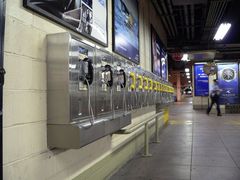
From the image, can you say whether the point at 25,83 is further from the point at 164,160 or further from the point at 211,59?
the point at 211,59

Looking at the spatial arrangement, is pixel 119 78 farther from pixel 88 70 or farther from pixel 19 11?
pixel 19 11

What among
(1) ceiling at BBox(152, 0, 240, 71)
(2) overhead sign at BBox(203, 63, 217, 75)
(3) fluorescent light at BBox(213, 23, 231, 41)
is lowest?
(2) overhead sign at BBox(203, 63, 217, 75)

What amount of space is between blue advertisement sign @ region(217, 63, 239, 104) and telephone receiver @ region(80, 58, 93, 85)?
13.1 meters

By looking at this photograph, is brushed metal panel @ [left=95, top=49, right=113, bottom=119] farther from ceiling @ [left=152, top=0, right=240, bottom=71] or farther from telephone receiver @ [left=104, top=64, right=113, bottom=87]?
ceiling @ [left=152, top=0, right=240, bottom=71]

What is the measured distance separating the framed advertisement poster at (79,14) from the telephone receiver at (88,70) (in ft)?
1.22

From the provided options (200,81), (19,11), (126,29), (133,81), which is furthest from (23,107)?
(200,81)

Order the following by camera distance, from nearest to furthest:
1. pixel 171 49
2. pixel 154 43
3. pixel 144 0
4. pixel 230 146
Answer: pixel 230 146 → pixel 144 0 → pixel 154 43 → pixel 171 49

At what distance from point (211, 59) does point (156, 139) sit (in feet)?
33.3

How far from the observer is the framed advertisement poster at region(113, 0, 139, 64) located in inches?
172

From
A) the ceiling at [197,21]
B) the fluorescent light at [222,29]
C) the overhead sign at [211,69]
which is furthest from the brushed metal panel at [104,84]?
the overhead sign at [211,69]

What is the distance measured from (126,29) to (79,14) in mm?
2039

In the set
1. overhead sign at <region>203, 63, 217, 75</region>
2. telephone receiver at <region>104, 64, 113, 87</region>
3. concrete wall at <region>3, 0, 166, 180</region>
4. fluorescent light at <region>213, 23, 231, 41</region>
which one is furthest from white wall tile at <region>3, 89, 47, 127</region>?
overhead sign at <region>203, 63, 217, 75</region>

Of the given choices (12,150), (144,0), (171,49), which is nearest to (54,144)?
(12,150)

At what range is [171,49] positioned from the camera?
1380cm
